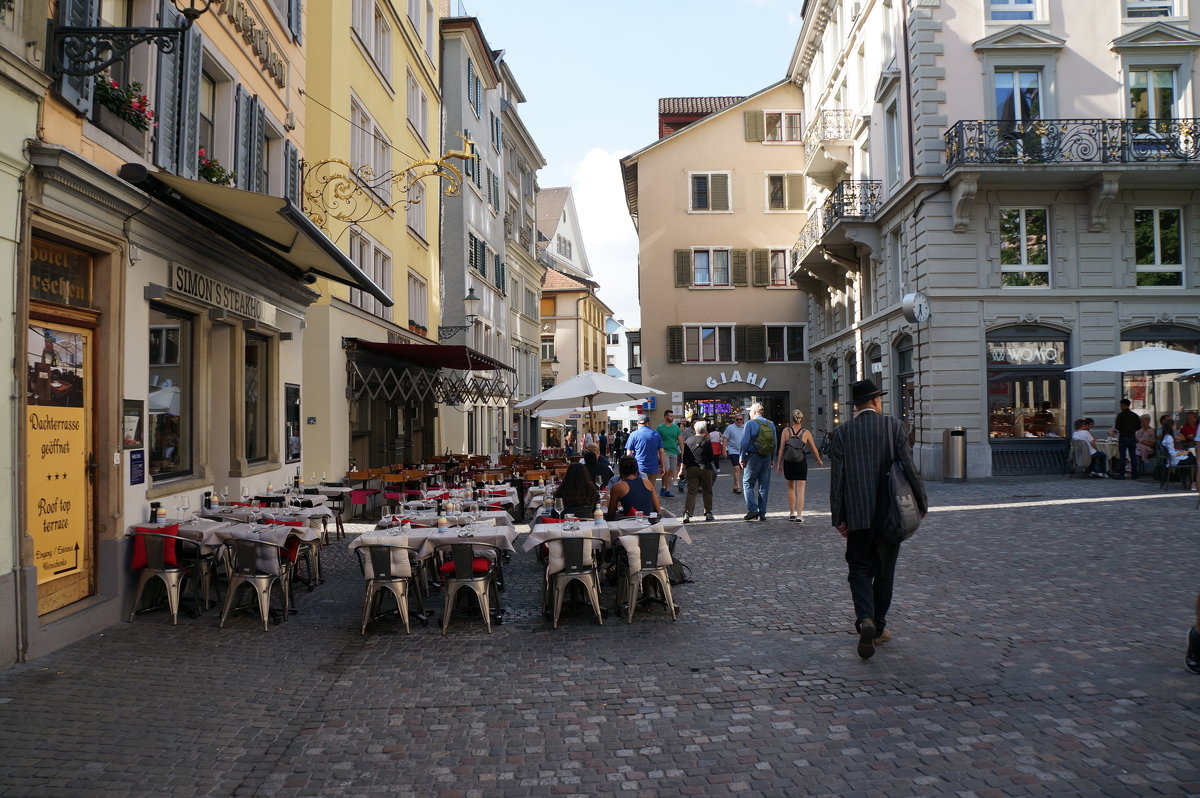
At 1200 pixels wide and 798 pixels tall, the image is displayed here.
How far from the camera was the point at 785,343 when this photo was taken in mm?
40125

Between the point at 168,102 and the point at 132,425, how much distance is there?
357cm

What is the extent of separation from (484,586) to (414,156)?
18353 millimetres

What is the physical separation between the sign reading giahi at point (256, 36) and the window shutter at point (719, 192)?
2803 centimetres

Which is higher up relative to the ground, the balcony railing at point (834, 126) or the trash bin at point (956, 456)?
the balcony railing at point (834, 126)

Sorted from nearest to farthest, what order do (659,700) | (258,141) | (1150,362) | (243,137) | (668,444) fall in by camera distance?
(659,700), (243,137), (258,141), (1150,362), (668,444)

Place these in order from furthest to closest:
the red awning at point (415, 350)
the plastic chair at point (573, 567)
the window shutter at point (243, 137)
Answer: the red awning at point (415, 350), the window shutter at point (243, 137), the plastic chair at point (573, 567)

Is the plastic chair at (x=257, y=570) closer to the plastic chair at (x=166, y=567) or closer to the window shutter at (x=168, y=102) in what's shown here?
the plastic chair at (x=166, y=567)

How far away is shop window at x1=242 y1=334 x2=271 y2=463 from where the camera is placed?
502 inches

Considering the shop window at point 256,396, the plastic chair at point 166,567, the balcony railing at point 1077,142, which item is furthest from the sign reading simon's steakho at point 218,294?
the balcony railing at point 1077,142

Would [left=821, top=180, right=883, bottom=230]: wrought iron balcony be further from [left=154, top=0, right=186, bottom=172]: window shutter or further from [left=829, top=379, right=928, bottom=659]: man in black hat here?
[left=829, top=379, right=928, bottom=659]: man in black hat

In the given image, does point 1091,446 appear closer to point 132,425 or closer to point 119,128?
point 132,425

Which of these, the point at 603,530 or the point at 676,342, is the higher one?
the point at 676,342

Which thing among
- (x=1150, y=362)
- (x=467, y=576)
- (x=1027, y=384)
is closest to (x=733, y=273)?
(x=1027, y=384)

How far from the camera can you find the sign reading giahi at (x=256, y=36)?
1167 centimetres
